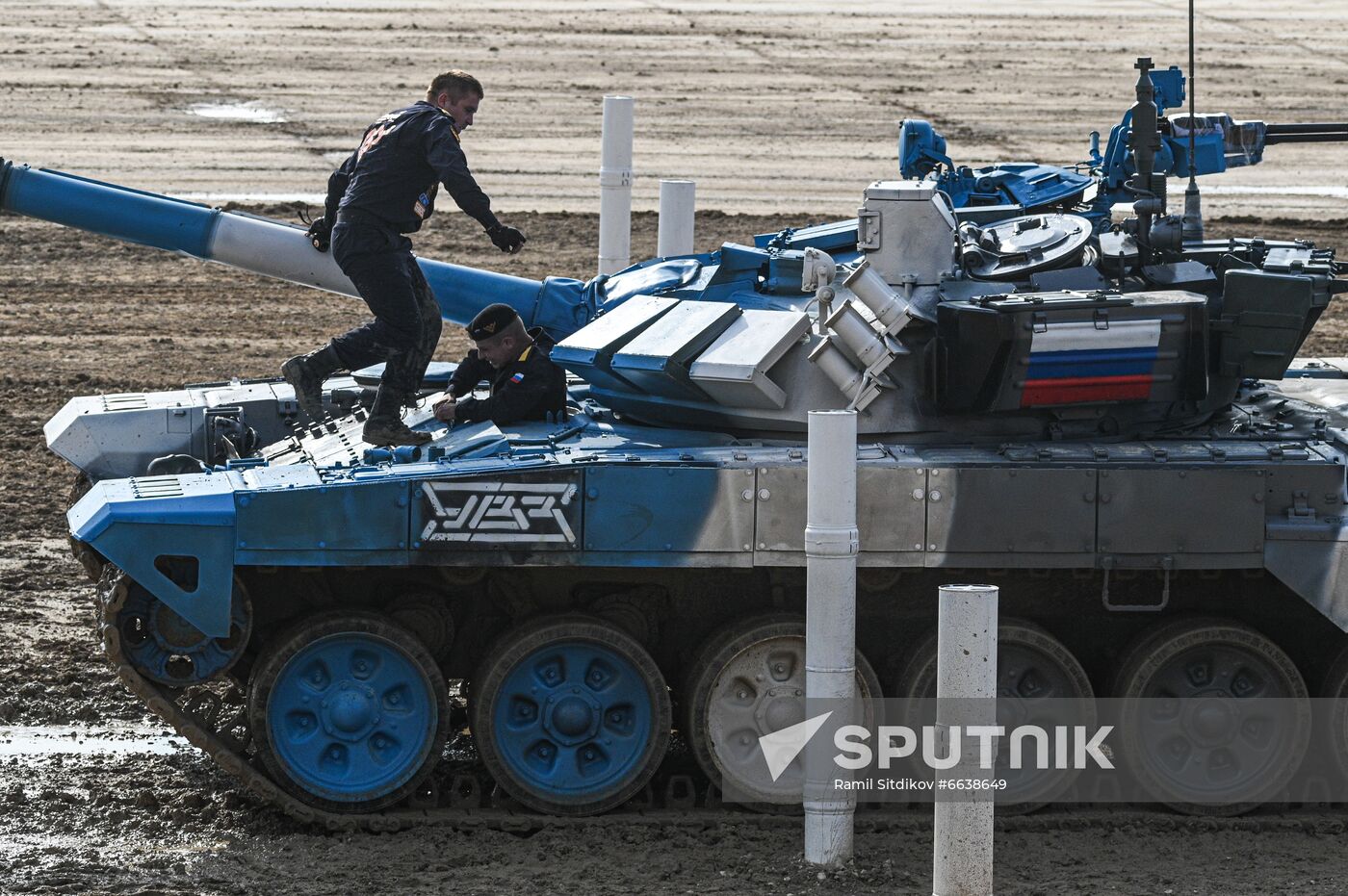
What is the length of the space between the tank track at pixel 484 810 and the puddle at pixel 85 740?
89 centimetres

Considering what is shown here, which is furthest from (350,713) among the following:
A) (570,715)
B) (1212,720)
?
(1212,720)

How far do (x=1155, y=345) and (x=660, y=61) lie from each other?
21.8 metres

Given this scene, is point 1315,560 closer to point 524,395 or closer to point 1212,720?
point 1212,720

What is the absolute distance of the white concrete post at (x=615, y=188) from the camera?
55.6 feet

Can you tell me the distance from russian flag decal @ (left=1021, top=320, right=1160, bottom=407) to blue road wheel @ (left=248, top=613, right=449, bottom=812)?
3.02 m

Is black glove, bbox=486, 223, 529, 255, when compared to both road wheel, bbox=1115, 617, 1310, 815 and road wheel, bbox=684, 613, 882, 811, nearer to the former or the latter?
road wheel, bbox=684, 613, 882, 811

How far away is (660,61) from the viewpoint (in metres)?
31.3

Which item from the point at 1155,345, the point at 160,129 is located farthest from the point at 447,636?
the point at 160,129

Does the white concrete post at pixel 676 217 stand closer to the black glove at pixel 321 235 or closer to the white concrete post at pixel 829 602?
the black glove at pixel 321 235

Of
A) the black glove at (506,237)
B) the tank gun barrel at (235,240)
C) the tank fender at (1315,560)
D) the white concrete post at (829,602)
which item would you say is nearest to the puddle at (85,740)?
the tank gun barrel at (235,240)

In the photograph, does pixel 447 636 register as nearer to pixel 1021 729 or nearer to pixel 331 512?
pixel 331 512

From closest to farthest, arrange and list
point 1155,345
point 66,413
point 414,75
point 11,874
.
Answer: point 11,874, point 1155,345, point 66,413, point 414,75

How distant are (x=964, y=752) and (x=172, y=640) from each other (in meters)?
3.54

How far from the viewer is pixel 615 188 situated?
17.0 m
